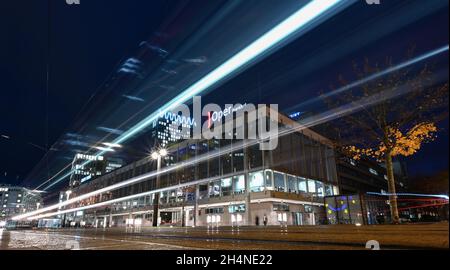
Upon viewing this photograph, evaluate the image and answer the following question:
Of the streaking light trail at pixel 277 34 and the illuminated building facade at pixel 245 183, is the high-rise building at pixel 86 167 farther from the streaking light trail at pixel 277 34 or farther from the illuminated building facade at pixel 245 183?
the streaking light trail at pixel 277 34

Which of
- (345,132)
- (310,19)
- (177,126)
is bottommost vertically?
(345,132)

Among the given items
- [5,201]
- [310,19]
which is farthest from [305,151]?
[5,201]

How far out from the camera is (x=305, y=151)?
5038cm

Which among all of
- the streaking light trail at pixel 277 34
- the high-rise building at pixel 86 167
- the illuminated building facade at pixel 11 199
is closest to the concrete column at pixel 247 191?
the streaking light trail at pixel 277 34

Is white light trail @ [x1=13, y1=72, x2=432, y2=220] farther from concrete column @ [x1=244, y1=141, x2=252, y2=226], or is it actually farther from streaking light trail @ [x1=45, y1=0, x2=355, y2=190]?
streaking light trail @ [x1=45, y1=0, x2=355, y2=190]

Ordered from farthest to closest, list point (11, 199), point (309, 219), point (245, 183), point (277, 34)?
point (11, 199) < point (309, 219) < point (245, 183) < point (277, 34)

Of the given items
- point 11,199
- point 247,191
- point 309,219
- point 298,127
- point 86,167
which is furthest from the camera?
point 11,199

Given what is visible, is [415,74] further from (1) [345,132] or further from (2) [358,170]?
(2) [358,170]

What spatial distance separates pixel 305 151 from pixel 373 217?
1284 inches

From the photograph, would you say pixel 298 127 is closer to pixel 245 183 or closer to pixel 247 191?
pixel 245 183

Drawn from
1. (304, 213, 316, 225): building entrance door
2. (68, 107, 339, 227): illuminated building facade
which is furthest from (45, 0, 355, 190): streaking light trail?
(304, 213, 316, 225): building entrance door

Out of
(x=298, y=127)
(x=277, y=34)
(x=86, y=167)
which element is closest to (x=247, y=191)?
(x=298, y=127)

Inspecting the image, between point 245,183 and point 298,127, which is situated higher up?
point 298,127
